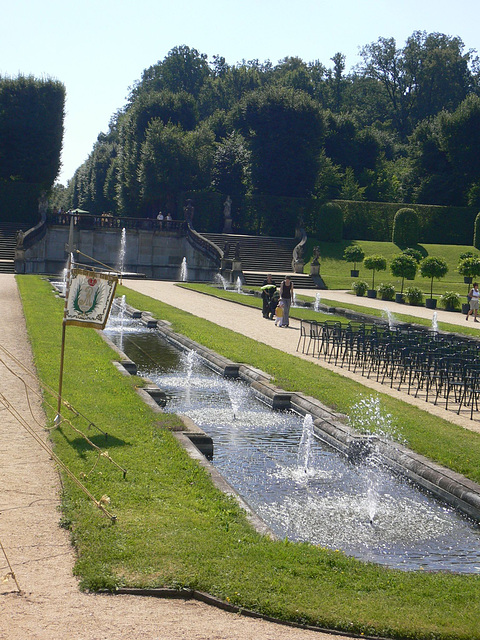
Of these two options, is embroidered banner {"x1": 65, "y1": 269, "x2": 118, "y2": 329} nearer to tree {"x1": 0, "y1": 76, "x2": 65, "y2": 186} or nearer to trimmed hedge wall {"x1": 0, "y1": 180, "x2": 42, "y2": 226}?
trimmed hedge wall {"x1": 0, "y1": 180, "x2": 42, "y2": 226}

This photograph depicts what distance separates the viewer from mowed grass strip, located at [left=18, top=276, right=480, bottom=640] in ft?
19.3

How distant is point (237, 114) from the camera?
69.6 meters

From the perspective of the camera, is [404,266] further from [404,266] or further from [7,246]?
[7,246]

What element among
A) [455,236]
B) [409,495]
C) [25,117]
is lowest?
[409,495]

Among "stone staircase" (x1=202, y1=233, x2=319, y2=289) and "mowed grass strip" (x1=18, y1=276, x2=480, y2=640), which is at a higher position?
"stone staircase" (x1=202, y1=233, x2=319, y2=289)

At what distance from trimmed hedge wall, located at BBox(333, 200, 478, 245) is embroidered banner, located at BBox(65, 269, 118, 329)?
55.6 meters

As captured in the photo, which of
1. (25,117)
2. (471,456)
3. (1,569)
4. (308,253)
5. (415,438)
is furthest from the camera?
(25,117)

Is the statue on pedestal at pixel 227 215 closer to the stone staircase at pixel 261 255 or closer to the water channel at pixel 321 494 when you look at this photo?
the stone staircase at pixel 261 255

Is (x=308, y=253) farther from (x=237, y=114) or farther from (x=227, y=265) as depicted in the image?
(x=237, y=114)

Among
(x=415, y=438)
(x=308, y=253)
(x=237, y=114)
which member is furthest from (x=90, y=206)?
A: (x=415, y=438)

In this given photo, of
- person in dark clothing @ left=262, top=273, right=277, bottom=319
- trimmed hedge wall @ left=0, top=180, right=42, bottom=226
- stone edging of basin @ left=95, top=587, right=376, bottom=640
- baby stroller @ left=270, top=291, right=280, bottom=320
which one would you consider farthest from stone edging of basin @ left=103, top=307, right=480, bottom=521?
trimmed hedge wall @ left=0, top=180, right=42, bottom=226

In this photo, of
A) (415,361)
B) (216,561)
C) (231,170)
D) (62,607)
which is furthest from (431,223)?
(62,607)

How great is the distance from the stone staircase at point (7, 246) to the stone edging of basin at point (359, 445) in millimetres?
34604

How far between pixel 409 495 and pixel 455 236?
58225 mm
